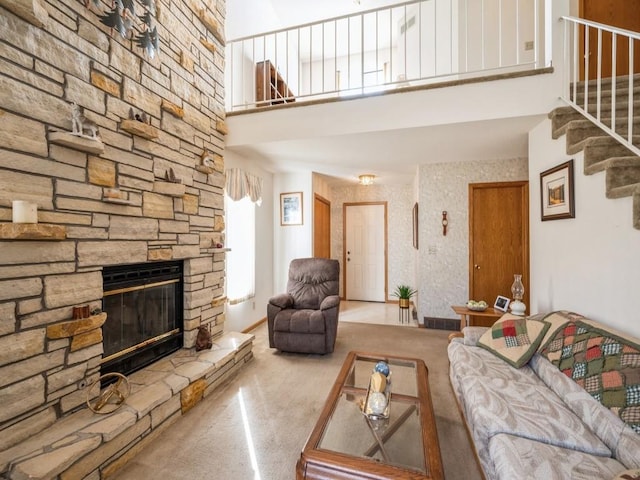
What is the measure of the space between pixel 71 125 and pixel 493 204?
439 centimetres

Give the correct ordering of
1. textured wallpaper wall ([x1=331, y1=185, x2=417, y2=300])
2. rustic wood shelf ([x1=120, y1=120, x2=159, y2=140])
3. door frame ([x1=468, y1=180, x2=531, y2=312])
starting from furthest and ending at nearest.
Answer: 1. textured wallpaper wall ([x1=331, y1=185, x2=417, y2=300])
2. door frame ([x1=468, y1=180, x2=531, y2=312])
3. rustic wood shelf ([x1=120, y1=120, x2=159, y2=140])

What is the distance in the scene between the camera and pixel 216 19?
3.00 m

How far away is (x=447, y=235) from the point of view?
13.0 ft

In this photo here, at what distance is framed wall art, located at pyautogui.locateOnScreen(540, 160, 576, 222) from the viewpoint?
2.19 metres

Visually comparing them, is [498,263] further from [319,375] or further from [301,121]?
[301,121]

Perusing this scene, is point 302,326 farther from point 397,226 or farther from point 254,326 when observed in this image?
point 397,226

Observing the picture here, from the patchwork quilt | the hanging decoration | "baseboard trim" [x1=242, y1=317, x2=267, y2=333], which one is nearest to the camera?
the patchwork quilt

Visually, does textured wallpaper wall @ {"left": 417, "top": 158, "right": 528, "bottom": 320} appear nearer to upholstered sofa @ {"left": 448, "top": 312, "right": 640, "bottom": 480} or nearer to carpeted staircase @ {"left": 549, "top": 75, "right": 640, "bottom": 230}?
carpeted staircase @ {"left": 549, "top": 75, "right": 640, "bottom": 230}

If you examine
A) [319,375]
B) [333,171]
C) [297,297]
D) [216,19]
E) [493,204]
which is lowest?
[319,375]

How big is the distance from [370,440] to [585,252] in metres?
2.00

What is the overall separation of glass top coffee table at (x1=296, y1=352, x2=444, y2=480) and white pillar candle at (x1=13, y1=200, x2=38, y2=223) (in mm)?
1693

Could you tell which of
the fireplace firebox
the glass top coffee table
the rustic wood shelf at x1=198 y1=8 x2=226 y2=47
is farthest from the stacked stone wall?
the glass top coffee table

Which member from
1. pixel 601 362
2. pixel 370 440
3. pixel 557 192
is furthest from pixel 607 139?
pixel 370 440

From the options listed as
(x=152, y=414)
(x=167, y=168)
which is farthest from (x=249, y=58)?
(x=152, y=414)
